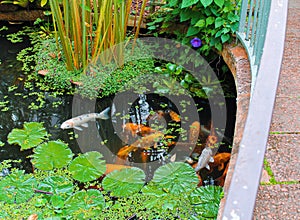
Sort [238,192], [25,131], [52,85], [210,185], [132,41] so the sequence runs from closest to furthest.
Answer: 1. [238,192]
2. [210,185]
3. [25,131]
4. [52,85]
5. [132,41]

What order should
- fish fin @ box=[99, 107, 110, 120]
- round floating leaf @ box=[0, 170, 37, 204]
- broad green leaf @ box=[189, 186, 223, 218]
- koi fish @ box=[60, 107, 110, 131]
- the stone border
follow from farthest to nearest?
1. fish fin @ box=[99, 107, 110, 120]
2. koi fish @ box=[60, 107, 110, 131]
3. round floating leaf @ box=[0, 170, 37, 204]
4. broad green leaf @ box=[189, 186, 223, 218]
5. the stone border

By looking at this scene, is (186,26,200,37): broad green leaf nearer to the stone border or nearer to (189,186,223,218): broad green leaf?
the stone border

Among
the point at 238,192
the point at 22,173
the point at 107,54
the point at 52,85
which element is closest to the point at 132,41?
the point at 107,54

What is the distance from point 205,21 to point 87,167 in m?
1.40

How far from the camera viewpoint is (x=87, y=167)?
2266mm

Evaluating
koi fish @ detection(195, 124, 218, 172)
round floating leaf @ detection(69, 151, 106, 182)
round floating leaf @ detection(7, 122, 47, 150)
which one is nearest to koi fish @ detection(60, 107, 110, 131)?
round floating leaf @ detection(7, 122, 47, 150)

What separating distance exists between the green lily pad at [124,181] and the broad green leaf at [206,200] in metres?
0.32

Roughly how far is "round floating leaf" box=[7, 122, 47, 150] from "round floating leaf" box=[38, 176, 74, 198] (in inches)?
14.8

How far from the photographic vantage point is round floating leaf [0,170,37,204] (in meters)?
2.04

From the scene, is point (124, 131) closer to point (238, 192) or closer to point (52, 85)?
point (52, 85)

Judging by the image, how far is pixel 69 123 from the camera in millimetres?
2637

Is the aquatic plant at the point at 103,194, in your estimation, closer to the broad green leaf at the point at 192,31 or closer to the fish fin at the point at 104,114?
the fish fin at the point at 104,114

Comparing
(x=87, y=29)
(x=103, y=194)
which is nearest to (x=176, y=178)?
(x=103, y=194)

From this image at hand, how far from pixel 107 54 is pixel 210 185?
146 centimetres
